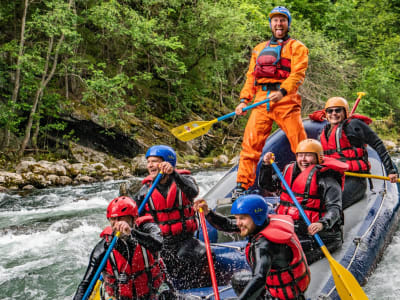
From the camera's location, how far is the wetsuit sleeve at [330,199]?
2.87 m

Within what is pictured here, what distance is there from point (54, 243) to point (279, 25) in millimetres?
3990

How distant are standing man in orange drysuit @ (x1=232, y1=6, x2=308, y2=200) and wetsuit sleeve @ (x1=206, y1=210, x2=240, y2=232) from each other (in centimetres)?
105

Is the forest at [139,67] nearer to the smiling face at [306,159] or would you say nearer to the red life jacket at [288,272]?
the smiling face at [306,159]

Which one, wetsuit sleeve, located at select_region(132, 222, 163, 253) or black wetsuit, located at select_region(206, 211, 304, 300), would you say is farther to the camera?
wetsuit sleeve, located at select_region(132, 222, 163, 253)

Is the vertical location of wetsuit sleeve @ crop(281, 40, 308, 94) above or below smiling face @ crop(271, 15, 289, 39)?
below

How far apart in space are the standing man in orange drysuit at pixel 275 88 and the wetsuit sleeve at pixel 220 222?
3.46ft

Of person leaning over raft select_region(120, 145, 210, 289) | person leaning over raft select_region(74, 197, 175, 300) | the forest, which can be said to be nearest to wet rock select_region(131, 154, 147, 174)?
the forest

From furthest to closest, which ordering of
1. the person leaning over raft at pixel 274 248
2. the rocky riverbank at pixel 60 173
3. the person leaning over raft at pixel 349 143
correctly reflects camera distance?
the rocky riverbank at pixel 60 173 → the person leaning over raft at pixel 349 143 → the person leaning over raft at pixel 274 248

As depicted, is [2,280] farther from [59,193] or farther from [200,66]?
[200,66]

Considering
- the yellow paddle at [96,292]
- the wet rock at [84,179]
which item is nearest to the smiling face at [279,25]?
the yellow paddle at [96,292]

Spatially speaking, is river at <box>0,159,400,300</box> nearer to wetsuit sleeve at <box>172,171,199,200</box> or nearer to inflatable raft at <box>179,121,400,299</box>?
inflatable raft at <box>179,121,400,299</box>

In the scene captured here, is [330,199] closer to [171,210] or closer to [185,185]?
[185,185]

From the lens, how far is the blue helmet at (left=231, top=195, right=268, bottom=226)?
2.20 metres

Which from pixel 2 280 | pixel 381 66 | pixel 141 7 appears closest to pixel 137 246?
pixel 2 280
